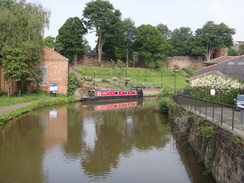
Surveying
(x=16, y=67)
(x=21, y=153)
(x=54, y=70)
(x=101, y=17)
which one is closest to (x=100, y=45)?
(x=101, y=17)

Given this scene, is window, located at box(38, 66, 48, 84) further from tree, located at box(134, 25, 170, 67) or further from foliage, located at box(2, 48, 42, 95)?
tree, located at box(134, 25, 170, 67)

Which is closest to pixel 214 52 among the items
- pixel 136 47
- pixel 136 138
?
pixel 136 47

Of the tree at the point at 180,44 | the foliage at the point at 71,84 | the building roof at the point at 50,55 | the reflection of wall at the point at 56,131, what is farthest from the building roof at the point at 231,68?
the tree at the point at 180,44

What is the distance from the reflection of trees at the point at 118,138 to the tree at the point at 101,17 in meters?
27.4

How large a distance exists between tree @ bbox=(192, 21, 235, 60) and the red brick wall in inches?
1257

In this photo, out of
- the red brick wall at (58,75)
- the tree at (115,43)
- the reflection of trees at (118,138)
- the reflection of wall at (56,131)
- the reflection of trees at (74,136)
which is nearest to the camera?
the reflection of trees at (118,138)

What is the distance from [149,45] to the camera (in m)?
48.8

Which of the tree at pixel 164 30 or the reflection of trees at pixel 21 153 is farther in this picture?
the tree at pixel 164 30

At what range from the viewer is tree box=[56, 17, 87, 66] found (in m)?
42.6

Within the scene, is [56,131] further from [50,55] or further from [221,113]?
[50,55]

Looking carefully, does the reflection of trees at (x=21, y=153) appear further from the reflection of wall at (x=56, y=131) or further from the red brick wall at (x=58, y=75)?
the red brick wall at (x=58, y=75)

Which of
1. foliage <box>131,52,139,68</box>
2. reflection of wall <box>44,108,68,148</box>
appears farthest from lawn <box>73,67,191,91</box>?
reflection of wall <box>44,108,68,148</box>

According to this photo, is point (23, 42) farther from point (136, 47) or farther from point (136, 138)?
point (136, 47)

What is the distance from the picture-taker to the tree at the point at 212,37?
1970 inches
